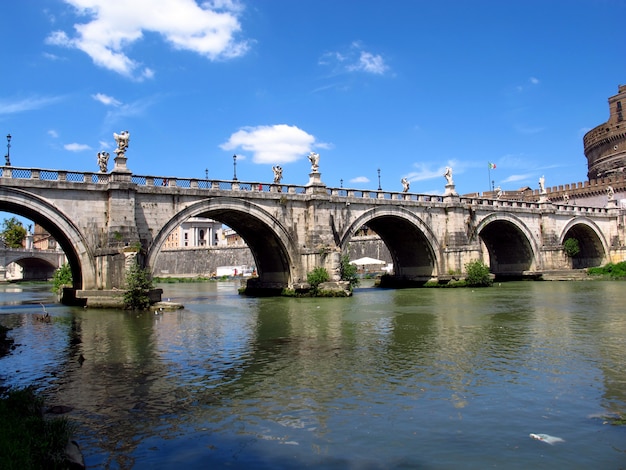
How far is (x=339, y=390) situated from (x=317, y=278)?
23447mm

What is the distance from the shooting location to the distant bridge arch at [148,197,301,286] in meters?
30.9

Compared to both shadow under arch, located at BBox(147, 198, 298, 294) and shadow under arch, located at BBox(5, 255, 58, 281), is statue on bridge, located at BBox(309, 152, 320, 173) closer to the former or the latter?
shadow under arch, located at BBox(147, 198, 298, 294)

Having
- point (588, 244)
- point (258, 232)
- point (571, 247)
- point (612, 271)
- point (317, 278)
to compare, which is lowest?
point (612, 271)

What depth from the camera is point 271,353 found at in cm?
1430

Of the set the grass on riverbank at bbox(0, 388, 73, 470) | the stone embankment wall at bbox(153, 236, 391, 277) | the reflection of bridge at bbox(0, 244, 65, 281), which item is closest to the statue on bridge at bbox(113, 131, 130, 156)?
the grass on riverbank at bbox(0, 388, 73, 470)

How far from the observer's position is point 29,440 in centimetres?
598

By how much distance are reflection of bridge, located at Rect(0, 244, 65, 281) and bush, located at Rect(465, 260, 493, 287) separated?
230 ft

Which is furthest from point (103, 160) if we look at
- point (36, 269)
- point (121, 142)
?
point (36, 269)

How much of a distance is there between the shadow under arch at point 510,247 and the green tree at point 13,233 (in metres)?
83.4

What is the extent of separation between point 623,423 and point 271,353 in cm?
843

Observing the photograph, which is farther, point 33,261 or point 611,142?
point 33,261

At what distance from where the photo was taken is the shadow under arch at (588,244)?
196ft

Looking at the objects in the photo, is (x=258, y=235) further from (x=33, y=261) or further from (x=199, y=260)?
(x=33, y=261)

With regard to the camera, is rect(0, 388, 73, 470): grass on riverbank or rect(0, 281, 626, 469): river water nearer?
rect(0, 388, 73, 470): grass on riverbank
